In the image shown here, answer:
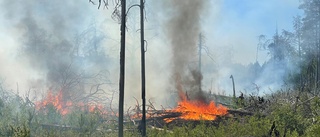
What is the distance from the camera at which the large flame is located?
14.0 meters

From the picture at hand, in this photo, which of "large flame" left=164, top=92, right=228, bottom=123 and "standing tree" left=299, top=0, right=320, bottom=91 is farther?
"standing tree" left=299, top=0, right=320, bottom=91

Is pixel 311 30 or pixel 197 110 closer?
pixel 197 110

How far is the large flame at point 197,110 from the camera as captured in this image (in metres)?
14.0

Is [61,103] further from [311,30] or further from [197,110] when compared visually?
[311,30]

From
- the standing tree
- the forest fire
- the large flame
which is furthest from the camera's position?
the standing tree

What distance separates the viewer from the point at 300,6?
115 ft

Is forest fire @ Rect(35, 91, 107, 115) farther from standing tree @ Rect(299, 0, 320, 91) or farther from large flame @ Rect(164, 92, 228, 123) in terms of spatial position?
standing tree @ Rect(299, 0, 320, 91)

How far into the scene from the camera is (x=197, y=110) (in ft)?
48.3

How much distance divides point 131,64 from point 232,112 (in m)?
12.2

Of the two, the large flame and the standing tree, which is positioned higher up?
the standing tree

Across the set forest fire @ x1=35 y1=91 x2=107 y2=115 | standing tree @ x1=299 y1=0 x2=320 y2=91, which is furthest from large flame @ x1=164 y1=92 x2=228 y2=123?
standing tree @ x1=299 y1=0 x2=320 y2=91

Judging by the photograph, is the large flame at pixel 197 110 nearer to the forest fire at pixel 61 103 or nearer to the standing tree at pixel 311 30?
the forest fire at pixel 61 103

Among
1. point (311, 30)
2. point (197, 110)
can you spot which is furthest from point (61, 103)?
point (311, 30)

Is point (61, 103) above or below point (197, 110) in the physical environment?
above
